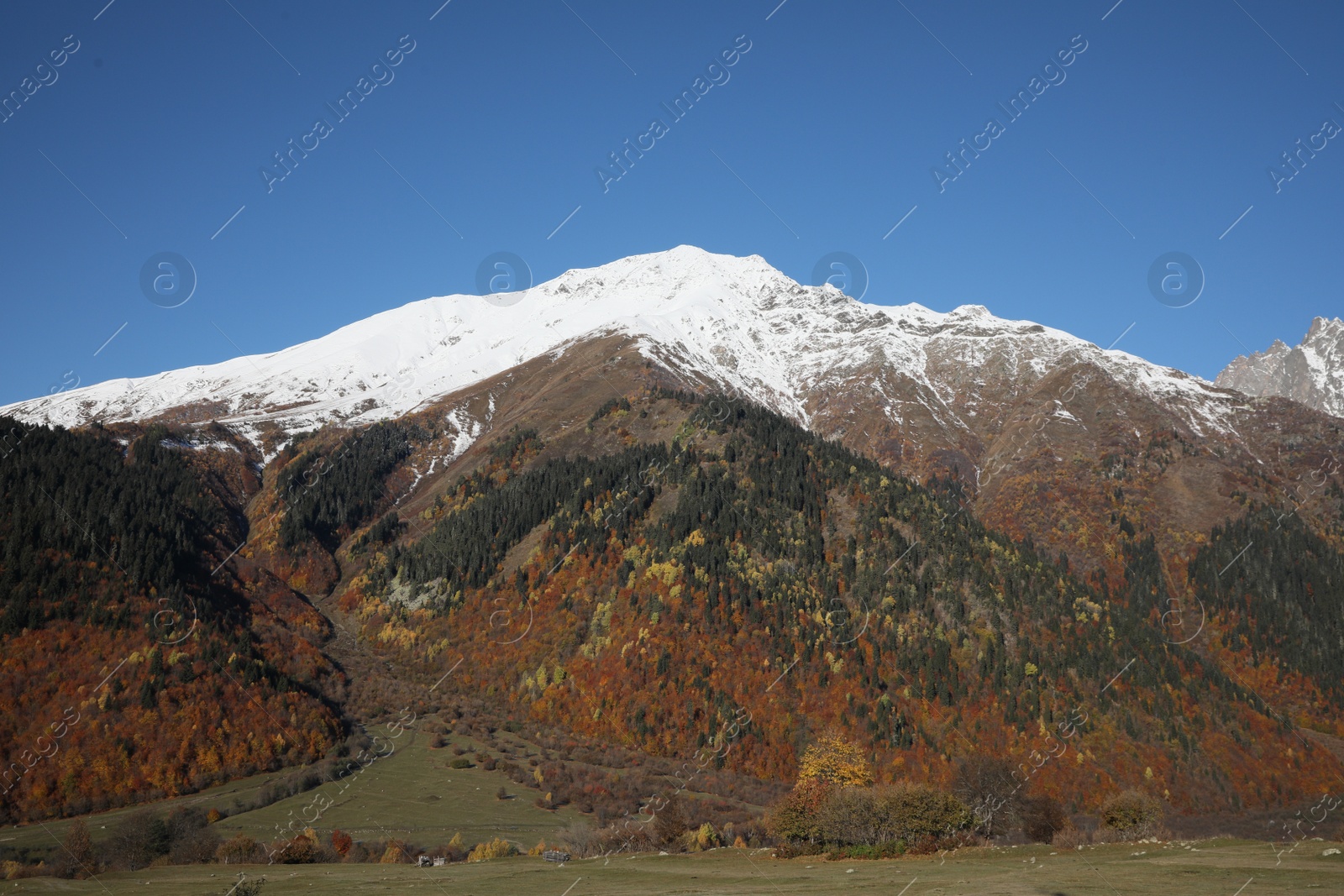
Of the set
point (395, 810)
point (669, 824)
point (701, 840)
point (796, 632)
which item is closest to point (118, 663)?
point (395, 810)

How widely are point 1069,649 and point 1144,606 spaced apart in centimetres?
8246

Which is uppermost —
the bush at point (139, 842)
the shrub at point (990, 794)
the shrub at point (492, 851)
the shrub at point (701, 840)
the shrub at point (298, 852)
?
the bush at point (139, 842)

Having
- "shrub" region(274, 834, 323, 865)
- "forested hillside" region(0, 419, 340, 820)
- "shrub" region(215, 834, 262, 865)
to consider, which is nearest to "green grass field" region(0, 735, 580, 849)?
"forested hillside" region(0, 419, 340, 820)

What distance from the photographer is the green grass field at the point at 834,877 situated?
111 ft

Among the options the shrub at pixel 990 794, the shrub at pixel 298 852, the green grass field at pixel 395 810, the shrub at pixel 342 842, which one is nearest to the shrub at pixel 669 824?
the green grass field at pixel 395 810

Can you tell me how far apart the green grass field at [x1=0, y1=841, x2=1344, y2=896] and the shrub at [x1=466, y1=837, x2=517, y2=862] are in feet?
20.2

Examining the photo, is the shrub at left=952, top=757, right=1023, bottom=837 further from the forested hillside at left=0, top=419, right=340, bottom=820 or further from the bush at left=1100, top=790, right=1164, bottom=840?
the forested hillside at left=0, top=419, right=340, bottom=820

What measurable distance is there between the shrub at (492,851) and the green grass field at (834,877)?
20.2 feet

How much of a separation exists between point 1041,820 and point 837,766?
21148 mm

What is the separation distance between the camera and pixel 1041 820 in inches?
3091

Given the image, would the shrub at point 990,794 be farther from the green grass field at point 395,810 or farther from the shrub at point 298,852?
the shrub at point 298,852

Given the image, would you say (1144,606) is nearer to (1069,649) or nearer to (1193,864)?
(1069,649)

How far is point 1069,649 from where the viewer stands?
128625 millimetres

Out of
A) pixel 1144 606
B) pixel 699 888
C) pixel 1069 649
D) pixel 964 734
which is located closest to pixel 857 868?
pixel 699 888
